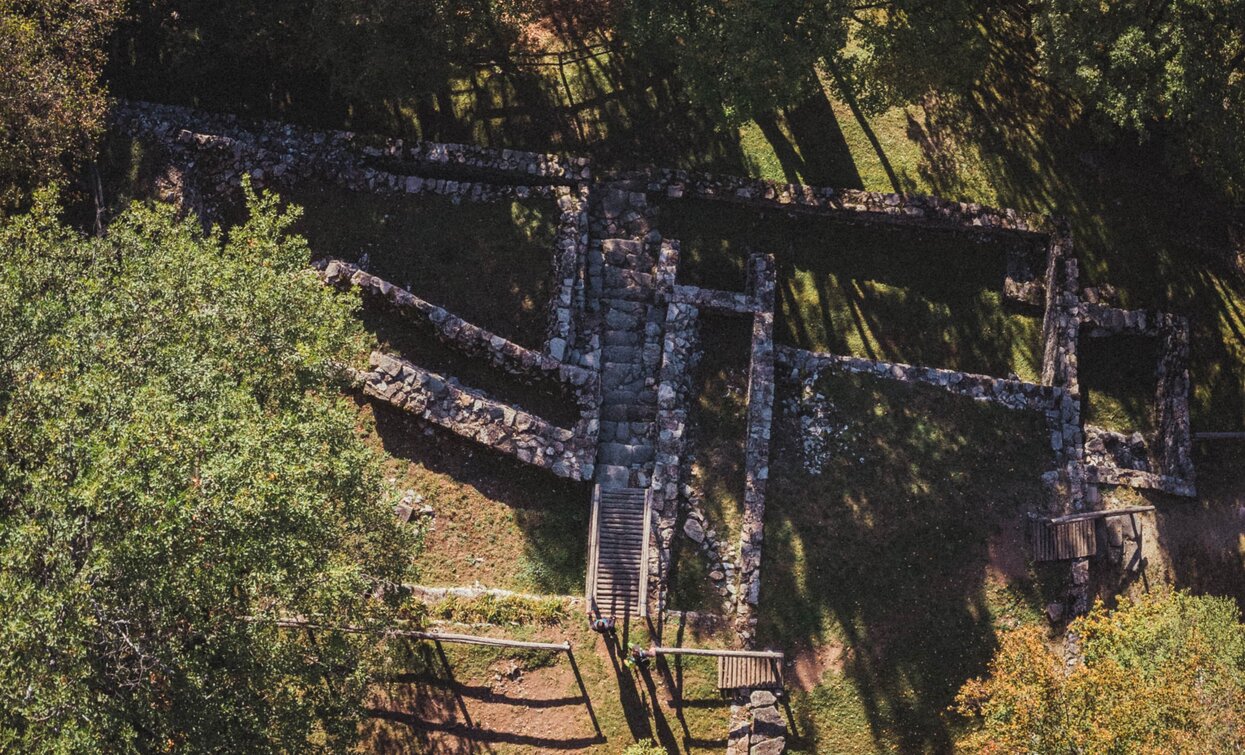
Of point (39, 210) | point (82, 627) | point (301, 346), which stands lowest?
point (82, 627)

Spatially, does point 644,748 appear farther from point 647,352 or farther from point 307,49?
point 307,49

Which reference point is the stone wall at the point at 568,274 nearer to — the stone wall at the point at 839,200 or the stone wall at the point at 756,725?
the stone wall at the point at 839,200

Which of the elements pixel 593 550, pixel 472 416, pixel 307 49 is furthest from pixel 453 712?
pixel 307 49

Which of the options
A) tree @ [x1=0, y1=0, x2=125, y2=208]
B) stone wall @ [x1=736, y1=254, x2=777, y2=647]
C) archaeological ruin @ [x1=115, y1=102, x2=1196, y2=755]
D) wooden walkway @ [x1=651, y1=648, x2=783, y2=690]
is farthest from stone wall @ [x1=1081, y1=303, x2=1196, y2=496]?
tree @ [x1=0, y1=0, x2=125, y2=208]

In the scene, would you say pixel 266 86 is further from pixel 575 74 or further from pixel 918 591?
pixel 918 591

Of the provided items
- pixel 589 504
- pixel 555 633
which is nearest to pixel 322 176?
pixel 589 504
